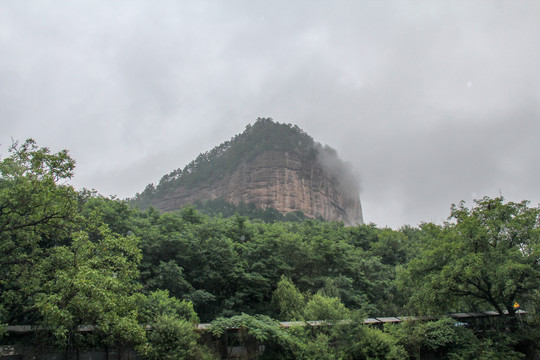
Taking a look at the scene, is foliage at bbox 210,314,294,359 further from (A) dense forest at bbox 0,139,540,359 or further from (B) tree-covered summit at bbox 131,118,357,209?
(B) tree-covered summit at bbox 131,118,357,209

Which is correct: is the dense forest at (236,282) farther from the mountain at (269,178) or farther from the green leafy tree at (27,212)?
the mountain at (269,178)

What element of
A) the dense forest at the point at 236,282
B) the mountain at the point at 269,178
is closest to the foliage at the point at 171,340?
the dense forest at the point at 236,282

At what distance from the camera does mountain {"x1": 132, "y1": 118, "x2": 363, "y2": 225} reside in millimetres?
84625

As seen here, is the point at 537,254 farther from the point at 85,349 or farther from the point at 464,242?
the point at 85,349

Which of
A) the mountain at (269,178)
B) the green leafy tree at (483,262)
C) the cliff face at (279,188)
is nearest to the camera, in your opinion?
the green leafy tree at (483,262)

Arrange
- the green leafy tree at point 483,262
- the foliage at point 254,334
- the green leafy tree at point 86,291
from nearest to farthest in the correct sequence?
the green leafy tree at point 86,291, the foliage at point 254,334, the green leafy tree at point 483,262

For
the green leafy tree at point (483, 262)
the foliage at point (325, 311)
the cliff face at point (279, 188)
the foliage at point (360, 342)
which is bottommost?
Answer: the foliage at point (360, 342)

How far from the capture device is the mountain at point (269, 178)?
84.6 metres

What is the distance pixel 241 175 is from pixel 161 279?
227 ft

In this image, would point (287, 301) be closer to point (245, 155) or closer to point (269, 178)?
point (269, 178)

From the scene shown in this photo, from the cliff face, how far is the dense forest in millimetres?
53069

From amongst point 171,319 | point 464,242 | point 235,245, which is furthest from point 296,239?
point 171,319

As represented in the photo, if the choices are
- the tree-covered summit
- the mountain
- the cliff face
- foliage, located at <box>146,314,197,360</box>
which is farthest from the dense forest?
the tree-covered summit

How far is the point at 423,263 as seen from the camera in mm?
19172
